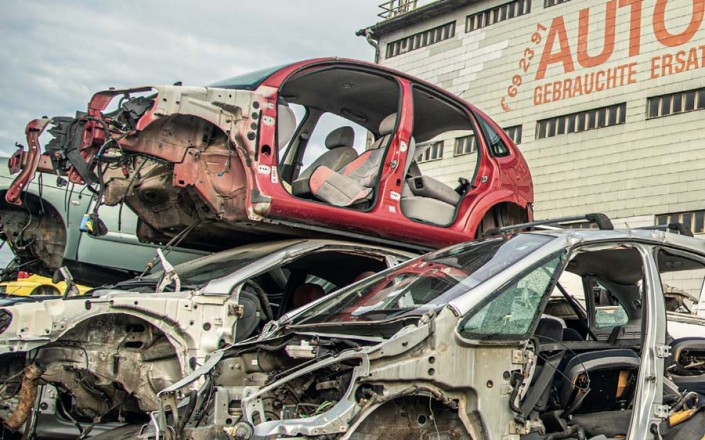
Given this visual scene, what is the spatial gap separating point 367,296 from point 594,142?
24138 millimetres

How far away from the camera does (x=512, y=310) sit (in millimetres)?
3799

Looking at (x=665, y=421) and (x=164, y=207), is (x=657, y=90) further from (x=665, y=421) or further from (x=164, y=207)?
(x=665, y=421)

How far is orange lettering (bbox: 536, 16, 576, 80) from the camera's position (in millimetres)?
27953

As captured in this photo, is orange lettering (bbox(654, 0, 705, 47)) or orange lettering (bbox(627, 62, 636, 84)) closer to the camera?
orange lettering (bbox(654, 0, 705, 47))

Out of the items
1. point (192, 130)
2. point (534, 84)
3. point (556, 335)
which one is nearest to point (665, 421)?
point (556, 335)

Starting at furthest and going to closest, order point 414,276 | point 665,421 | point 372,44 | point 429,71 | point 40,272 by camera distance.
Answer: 1. point 372,44
2. point 429,71
3. point 40,272
4. point 414,276
5. point 665,421

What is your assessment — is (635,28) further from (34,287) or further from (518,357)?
(518,357)

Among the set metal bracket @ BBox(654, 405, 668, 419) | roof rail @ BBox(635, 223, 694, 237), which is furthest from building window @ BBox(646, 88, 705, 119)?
metal bracket @ BBox(654, 405, 668, 419)

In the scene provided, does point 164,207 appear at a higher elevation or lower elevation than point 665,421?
higher

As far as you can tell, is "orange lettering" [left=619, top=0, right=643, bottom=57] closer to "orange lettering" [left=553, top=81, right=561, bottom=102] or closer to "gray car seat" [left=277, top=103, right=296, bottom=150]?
"orange lettering" [left=553, top=81, right=561, bottom=102]

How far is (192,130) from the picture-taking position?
6465 millimetres

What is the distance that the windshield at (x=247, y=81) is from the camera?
259 inches

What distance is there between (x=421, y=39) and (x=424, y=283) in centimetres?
3087

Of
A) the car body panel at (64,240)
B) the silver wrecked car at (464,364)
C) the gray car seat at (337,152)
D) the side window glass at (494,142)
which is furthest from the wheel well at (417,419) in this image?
the car body panel at (64,240)
